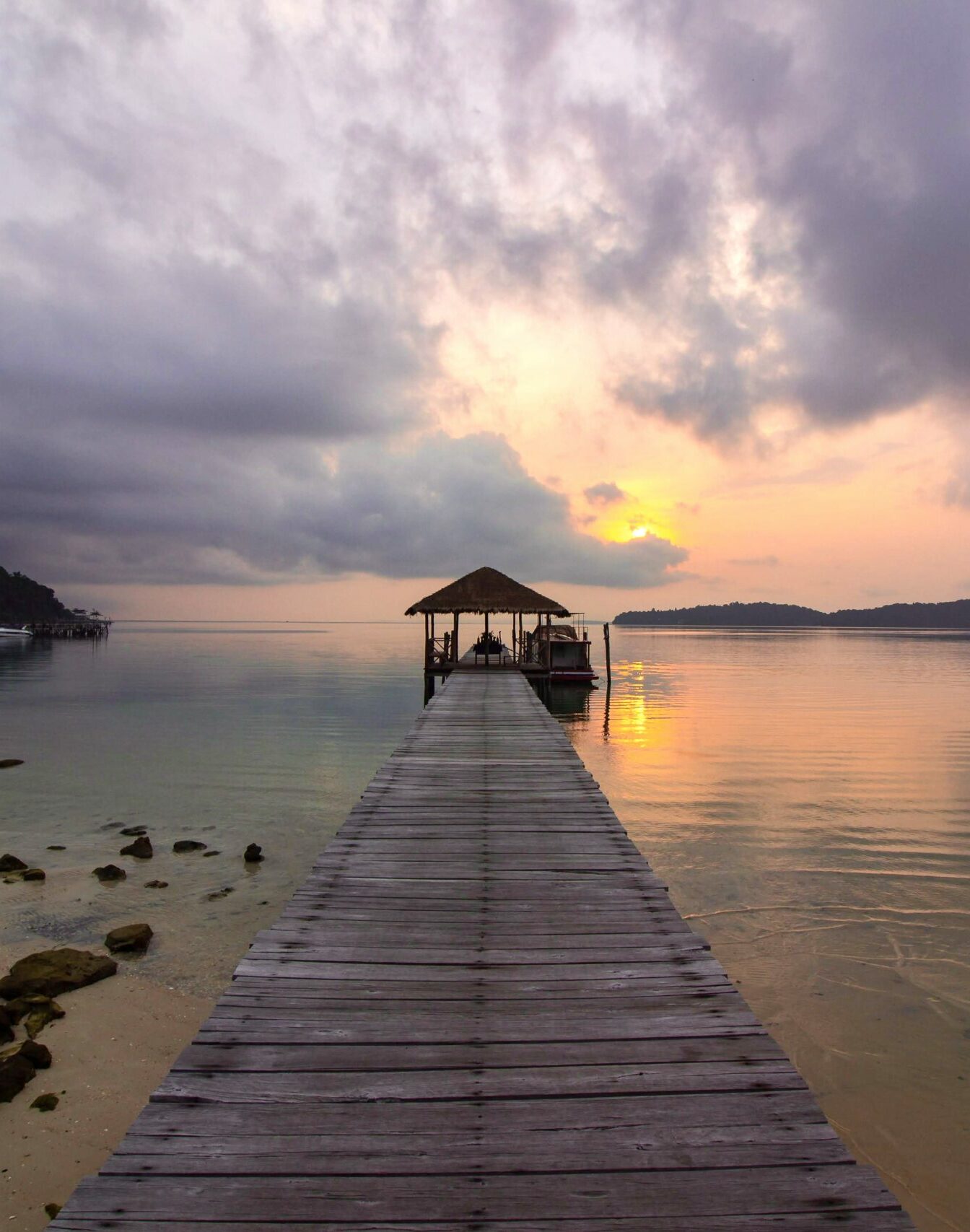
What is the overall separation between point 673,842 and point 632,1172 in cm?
957

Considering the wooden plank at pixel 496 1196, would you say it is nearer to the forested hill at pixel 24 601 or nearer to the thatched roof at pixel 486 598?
the thatched roof at pixel 486 598

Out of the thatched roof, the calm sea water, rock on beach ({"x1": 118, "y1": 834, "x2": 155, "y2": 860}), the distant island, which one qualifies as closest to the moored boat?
the calm sea water

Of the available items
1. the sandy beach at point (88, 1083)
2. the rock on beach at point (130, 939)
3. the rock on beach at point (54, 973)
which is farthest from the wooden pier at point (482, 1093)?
the rock on beach at point (130, 939)

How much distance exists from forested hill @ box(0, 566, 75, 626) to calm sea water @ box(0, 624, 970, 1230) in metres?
127

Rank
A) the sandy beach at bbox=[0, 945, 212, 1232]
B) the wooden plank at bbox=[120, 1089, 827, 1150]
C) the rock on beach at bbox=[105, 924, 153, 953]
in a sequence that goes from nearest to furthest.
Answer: the wooden plank at bbox=[120, 1089, 827, 1150] → the sandy beach at bbox=[0, 945, 212, 1232] → the rock on beach at bbox=[105, 924, 153, 953]

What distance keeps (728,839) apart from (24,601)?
534ft

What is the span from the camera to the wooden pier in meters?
2.23

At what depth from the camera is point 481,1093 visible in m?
2.75

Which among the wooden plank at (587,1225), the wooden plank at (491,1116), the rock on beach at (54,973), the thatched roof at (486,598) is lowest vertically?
the rock on beach at (54,973)

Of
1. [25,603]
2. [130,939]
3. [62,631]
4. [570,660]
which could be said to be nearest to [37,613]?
[25,603]

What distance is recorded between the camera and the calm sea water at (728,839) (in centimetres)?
564

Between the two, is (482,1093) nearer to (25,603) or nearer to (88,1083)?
(88,1083)

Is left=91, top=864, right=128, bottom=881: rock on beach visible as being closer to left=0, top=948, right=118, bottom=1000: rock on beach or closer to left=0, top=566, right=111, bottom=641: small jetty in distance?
left=0, top=948, right=118, bottom=1000: rock on beach

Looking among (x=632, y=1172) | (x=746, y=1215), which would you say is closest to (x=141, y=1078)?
(x=632, y=1172)
